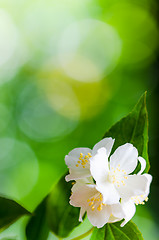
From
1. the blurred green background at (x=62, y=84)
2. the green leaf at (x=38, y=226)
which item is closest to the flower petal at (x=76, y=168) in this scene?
the green leaf at (x=38, y=226)

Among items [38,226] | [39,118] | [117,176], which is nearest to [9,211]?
[38,226]

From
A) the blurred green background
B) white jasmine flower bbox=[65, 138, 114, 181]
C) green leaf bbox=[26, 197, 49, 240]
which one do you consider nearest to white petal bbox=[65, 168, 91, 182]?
white jasmine flower bbox=[65, 138, 114, 181]

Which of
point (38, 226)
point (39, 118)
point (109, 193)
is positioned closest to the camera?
point (109, 193)

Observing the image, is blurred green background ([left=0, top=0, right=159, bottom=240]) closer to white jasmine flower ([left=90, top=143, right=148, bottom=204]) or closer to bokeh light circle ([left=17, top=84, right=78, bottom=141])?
bokeh light circle ([left=17, top=84, right=78, bottom=141])

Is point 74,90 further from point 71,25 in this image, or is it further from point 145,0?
point 145,0

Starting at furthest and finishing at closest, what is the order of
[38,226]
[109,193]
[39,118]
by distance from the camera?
[39,118] < [38,226] < [109,193]

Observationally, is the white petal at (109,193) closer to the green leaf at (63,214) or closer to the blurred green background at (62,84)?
the green leaf at (63,214)

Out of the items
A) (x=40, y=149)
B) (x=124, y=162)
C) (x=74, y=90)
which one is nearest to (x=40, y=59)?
(x=74, y=90)

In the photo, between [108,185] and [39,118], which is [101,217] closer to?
[108,185]
